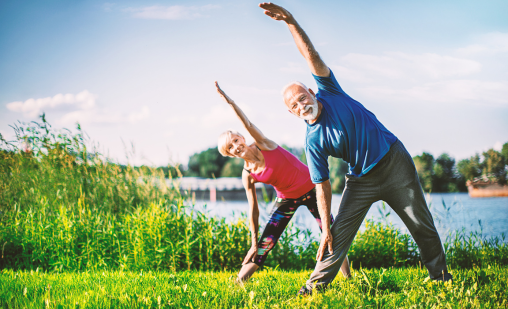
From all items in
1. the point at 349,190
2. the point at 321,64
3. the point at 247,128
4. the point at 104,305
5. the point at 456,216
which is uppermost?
the point at 321,64

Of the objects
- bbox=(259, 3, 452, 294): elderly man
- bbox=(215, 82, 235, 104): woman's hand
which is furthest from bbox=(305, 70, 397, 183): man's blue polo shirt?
bbox=(215, 82, 235, 104): woman's hand

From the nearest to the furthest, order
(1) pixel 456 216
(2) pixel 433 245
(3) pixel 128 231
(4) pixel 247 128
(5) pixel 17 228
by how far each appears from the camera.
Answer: (2) pixel 433 245 → (4) pixel 247 128 → (3) pixel 128 231 → (5) pixel 17 228 → (1) pixel 456 216

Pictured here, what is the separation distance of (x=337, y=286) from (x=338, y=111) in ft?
5.37

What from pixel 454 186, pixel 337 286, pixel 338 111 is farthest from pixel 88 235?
pixel 454 186

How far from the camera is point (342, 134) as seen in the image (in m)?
2.85

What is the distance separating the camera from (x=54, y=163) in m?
6.71

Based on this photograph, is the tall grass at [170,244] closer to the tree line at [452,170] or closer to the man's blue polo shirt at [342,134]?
the man's blue polo shirt at [342,134]

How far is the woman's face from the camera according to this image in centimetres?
337

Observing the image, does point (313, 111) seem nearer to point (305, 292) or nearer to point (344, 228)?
point (344, 228)

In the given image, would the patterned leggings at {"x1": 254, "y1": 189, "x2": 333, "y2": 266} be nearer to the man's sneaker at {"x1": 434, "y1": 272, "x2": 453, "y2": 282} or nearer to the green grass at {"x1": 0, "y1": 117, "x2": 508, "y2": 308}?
the green grass at {"x1": 0, "y1": 117, "x2": 508, "y2": 308}

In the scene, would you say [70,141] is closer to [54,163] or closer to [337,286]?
[54,163]

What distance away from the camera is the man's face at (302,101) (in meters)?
2.83

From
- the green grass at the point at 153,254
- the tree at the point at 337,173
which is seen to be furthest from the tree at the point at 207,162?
the green grass at the point at 153,254

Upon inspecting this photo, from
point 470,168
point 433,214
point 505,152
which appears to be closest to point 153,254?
point 433,214
